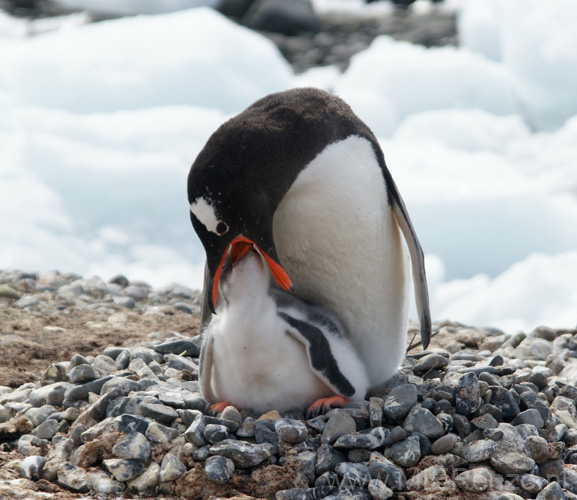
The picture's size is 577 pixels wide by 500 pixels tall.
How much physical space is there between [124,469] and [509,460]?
1.15m

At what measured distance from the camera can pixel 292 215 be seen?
9.18ft

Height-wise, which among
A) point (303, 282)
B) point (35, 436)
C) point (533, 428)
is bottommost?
point (35, 436)

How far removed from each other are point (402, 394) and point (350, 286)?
492 millimetres

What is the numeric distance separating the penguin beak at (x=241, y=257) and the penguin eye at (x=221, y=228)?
5 cm

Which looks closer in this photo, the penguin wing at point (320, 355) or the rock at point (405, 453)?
the rock at point (405, 453)

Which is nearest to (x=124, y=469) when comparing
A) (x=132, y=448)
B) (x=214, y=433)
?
(x=132, y=448)

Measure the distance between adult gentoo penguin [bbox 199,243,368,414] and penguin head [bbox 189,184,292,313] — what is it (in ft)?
0.26

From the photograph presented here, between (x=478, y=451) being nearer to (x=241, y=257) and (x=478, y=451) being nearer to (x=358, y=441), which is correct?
(x=358, y=441)

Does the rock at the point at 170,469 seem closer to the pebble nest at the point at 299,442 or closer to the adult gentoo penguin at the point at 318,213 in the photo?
the pebble nest at the point at 299,442

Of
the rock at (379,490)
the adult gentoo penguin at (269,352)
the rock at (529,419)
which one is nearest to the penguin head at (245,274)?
the adult gentoo penguin at (269,352)

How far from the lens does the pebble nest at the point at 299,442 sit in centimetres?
229

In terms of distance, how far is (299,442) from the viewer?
241 cm

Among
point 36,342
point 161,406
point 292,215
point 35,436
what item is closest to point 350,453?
point 161,406

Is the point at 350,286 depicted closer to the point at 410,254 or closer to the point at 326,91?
the point at 410,254
